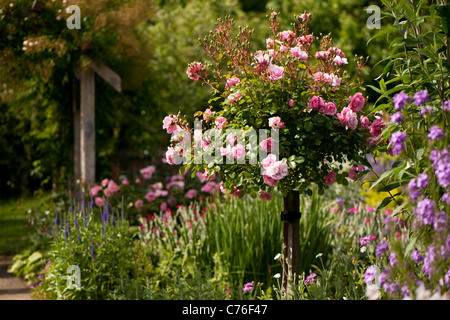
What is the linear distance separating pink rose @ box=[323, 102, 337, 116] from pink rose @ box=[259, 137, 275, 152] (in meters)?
0.30

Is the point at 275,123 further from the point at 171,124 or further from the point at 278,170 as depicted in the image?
the point at 171,124

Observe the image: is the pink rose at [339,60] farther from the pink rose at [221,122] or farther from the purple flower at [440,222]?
the purple flower at [440,222]

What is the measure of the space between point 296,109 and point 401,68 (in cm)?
55

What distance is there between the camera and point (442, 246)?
5.71ft

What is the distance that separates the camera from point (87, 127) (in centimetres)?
619

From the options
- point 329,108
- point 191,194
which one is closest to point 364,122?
point 329,108

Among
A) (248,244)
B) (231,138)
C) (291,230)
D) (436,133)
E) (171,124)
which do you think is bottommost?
(248,244)

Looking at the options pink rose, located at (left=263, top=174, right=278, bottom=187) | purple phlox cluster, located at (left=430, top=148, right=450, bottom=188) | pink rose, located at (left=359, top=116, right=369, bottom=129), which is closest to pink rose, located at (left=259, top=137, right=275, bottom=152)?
pink rose, located at (left=263, top=174, right=278, bottom=187)

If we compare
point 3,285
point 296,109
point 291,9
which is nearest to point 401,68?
point 296,109

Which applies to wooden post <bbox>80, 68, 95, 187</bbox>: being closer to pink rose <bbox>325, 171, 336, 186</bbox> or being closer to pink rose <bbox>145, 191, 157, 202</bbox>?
pink rose <bbox>145, 191, 157, 202</bbox>

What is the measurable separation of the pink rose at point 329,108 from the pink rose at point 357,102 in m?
0.09

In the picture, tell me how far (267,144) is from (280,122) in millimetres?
127

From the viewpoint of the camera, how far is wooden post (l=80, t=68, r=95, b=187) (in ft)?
20.3

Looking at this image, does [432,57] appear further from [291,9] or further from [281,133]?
[291,9]
